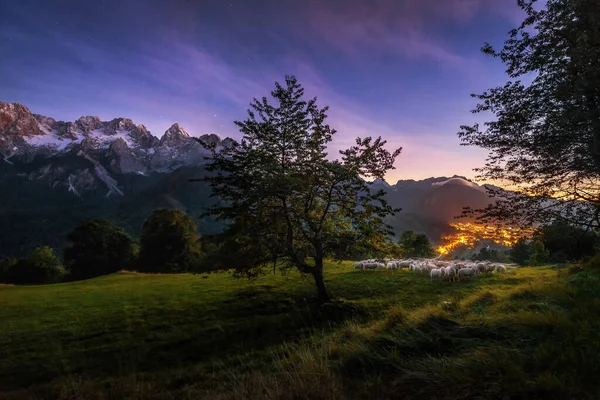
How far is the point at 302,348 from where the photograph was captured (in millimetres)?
9273

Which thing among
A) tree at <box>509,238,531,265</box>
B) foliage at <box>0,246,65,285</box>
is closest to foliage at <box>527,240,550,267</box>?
tree at <box>509,238,531,265</box>

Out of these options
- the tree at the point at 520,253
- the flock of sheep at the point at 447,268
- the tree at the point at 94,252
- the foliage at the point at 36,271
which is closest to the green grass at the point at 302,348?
the flock of sheep at the point at 447,268

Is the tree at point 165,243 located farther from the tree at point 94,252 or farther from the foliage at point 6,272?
the foliage at point 6,272

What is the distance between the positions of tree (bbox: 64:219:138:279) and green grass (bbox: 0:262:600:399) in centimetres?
5148

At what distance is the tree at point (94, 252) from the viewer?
6619 centimetres

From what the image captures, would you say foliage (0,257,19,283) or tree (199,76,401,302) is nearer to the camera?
tree (199,76,401,302)

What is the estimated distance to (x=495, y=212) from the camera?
12.8 m

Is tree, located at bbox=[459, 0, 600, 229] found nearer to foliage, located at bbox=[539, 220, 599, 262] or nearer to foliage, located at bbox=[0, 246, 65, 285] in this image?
foliage, located at bbox=[539, 220, 599, 262]

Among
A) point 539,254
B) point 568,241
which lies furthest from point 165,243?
point 539,254

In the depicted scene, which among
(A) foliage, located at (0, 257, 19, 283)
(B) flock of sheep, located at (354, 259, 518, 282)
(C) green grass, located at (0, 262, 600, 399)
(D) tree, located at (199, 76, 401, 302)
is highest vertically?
(D) tree, located at (199, 76, 401, 302)

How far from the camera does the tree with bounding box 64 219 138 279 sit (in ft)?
217

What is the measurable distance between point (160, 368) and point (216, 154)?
11198mm

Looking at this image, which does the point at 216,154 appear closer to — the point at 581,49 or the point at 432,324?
the point at 432,324

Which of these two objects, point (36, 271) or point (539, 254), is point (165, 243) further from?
point (539, 254)
